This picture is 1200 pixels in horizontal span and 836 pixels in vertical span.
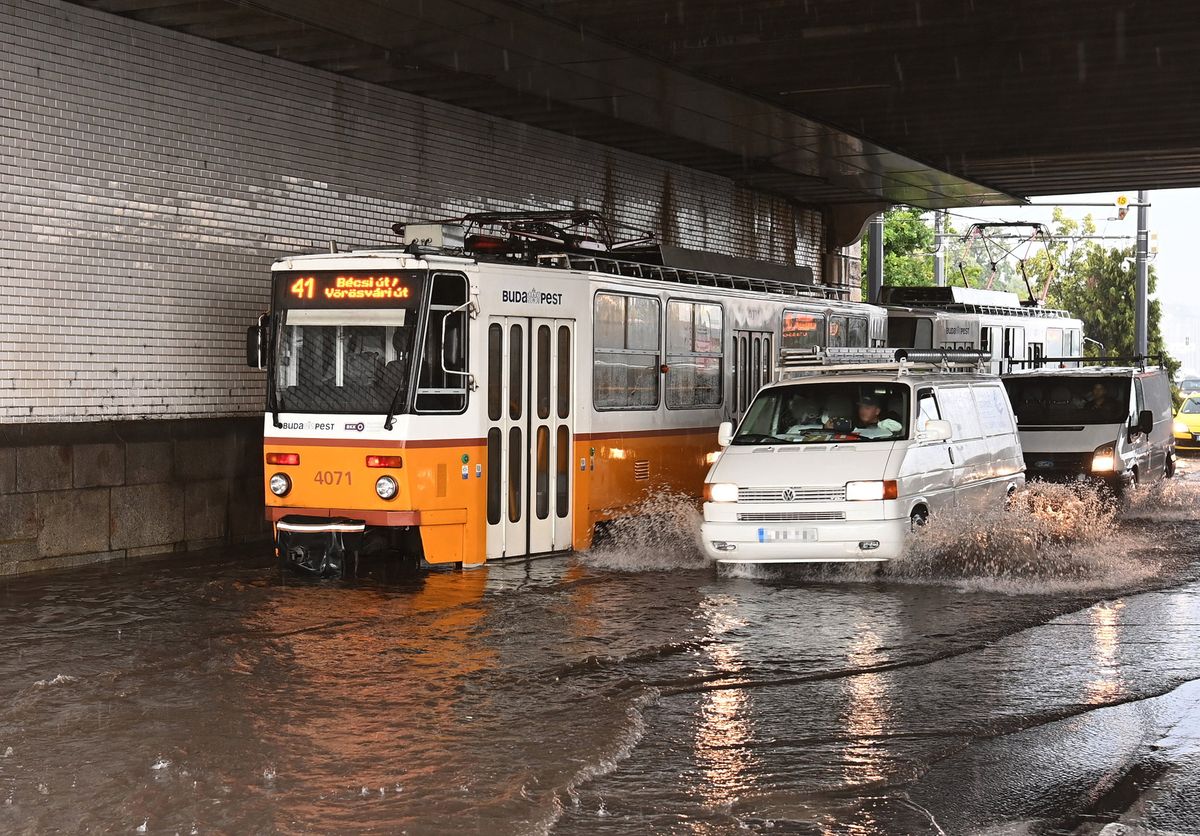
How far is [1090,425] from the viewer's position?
20.1m

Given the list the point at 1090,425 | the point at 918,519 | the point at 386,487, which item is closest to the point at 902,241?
the point at 1090,425

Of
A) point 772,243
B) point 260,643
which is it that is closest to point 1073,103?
point 772,243

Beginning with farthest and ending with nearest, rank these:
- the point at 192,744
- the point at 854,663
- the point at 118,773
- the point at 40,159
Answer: the point at 40,159
the point at 854,663
the point at 192,744
the point at 118,773

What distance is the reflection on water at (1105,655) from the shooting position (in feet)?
28.5

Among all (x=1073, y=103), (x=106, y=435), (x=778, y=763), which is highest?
(x=1073, y=103)

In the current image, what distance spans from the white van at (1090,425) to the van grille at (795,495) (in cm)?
754

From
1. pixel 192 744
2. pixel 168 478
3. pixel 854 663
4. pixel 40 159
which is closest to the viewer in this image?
pixel 192 744

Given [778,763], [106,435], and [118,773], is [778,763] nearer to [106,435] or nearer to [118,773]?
[118,773]

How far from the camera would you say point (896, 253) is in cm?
6384

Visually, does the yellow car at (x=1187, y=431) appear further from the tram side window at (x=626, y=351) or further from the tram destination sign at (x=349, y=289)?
the tram destination sign at (x=349, y=289)

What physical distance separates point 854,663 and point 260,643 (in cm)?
410

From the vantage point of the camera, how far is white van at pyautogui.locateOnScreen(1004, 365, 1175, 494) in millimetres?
19500

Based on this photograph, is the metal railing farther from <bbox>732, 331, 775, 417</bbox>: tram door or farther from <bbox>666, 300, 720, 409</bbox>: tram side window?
<bbox>732, 331, 775, 417</bbox>: tram door

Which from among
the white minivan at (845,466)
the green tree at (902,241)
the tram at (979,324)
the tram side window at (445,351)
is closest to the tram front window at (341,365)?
the tram side window at (445,351)
